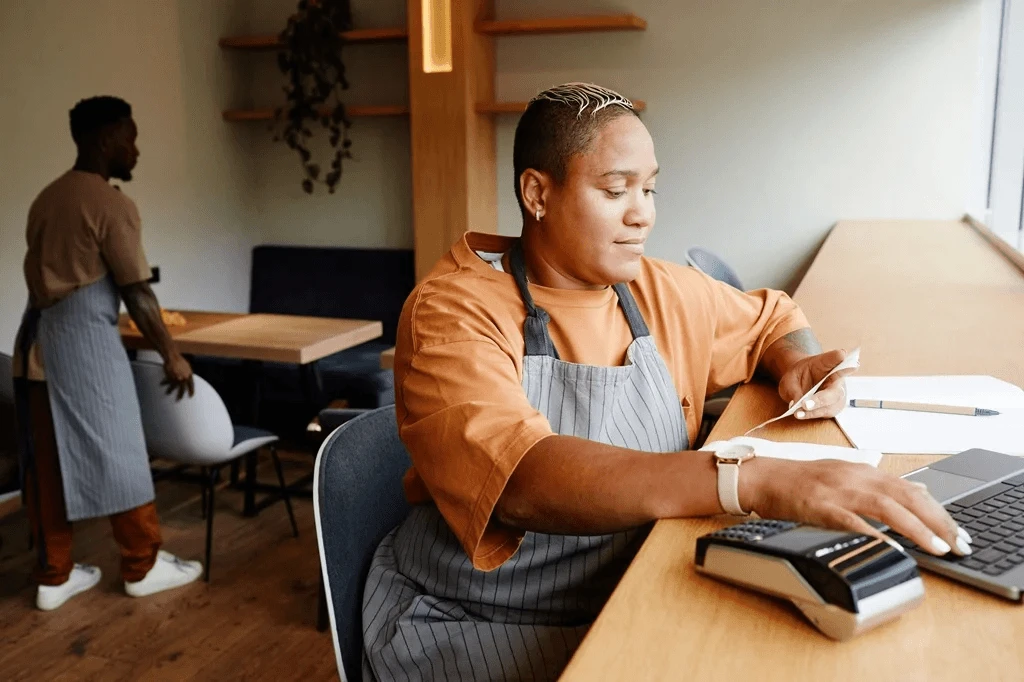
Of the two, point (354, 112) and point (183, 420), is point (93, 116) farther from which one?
point (354, 112)

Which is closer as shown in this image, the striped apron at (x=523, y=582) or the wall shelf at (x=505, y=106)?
→ the striped apron at (x=523, y=582)

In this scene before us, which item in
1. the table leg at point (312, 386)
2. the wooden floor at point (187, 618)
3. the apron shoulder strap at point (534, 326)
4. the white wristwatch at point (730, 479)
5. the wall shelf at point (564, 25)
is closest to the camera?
the white wristwatch at point (730, 479)

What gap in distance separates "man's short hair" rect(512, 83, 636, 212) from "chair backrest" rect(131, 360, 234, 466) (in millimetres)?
1903

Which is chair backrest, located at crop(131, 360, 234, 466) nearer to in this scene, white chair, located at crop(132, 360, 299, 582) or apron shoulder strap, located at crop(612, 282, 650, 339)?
white chair, located at crop(132, 360, 299, 582)

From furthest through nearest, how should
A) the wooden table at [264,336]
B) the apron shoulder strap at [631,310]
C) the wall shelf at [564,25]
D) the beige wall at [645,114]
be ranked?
the wall shelf at [564,25] → the beige wall at [645,114] → the wooden table at [264,336] → the apron shoulder strap at [631,310]

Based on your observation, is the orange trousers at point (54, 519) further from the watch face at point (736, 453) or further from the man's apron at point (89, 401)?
the watch face at point (736, 453)

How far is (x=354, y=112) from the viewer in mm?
4766

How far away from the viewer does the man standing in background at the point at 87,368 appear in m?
2.83

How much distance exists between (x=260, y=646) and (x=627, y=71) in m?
3.10

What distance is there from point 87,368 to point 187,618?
813 millimetres

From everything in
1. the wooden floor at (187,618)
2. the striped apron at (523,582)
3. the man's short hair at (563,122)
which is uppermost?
the man's short hair at (563,122)

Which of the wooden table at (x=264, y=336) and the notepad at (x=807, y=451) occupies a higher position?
the notepad at (x=807, y=451)

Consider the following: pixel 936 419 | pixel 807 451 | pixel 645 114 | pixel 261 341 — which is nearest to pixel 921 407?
pixel 936 419

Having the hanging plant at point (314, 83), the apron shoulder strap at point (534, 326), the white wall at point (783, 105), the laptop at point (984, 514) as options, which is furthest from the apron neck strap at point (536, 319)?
the hanging plant at point (314, 83)
